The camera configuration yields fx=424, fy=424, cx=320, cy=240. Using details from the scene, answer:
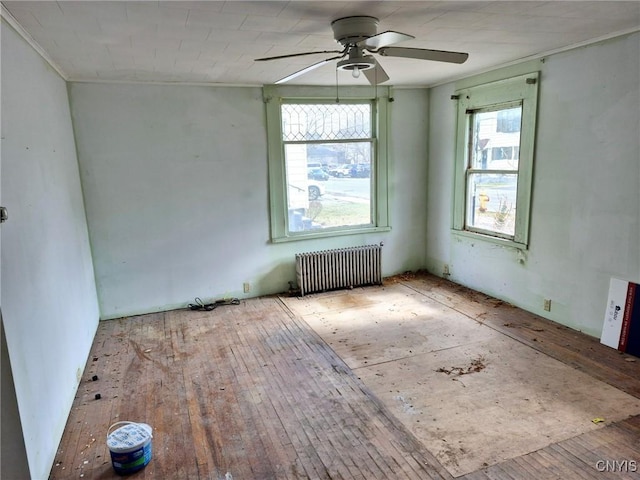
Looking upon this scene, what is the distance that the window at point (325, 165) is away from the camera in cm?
523

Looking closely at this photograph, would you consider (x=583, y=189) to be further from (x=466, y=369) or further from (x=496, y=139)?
(x=466, y=369)

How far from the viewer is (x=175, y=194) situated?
485 cm

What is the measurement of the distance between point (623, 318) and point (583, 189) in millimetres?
1162

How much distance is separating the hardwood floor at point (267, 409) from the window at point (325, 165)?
1500mm

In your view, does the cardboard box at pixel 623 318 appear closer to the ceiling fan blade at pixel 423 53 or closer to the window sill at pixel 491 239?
the window sill at pixel 491 239

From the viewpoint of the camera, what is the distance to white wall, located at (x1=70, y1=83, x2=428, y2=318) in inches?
178

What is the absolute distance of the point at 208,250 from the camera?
5.10m

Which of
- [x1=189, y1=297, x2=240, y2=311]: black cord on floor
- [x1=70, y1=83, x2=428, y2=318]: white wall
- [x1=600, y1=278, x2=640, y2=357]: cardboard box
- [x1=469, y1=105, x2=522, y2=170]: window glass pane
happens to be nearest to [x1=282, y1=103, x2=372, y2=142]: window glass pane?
[x1=70, y1=83, x2=428, y2=318]: white wall

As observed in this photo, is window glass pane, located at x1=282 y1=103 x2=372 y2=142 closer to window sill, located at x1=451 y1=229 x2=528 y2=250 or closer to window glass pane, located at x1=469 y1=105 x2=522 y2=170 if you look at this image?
window glass pane, located at x1=469 y1=105 x2=522 y2=170

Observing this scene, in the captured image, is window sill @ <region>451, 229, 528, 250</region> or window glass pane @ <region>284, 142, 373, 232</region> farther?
window glass pane @ <region>284, 142, 373, 232</region>

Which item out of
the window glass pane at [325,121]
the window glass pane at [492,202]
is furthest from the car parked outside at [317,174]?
the window glass pane at [492,202]

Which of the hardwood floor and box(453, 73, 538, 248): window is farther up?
box(453, 73, 538, 248): window

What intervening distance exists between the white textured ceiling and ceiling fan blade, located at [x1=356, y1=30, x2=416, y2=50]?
173 millimetres

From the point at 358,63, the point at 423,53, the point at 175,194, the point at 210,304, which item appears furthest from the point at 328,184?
the point at 423,53
